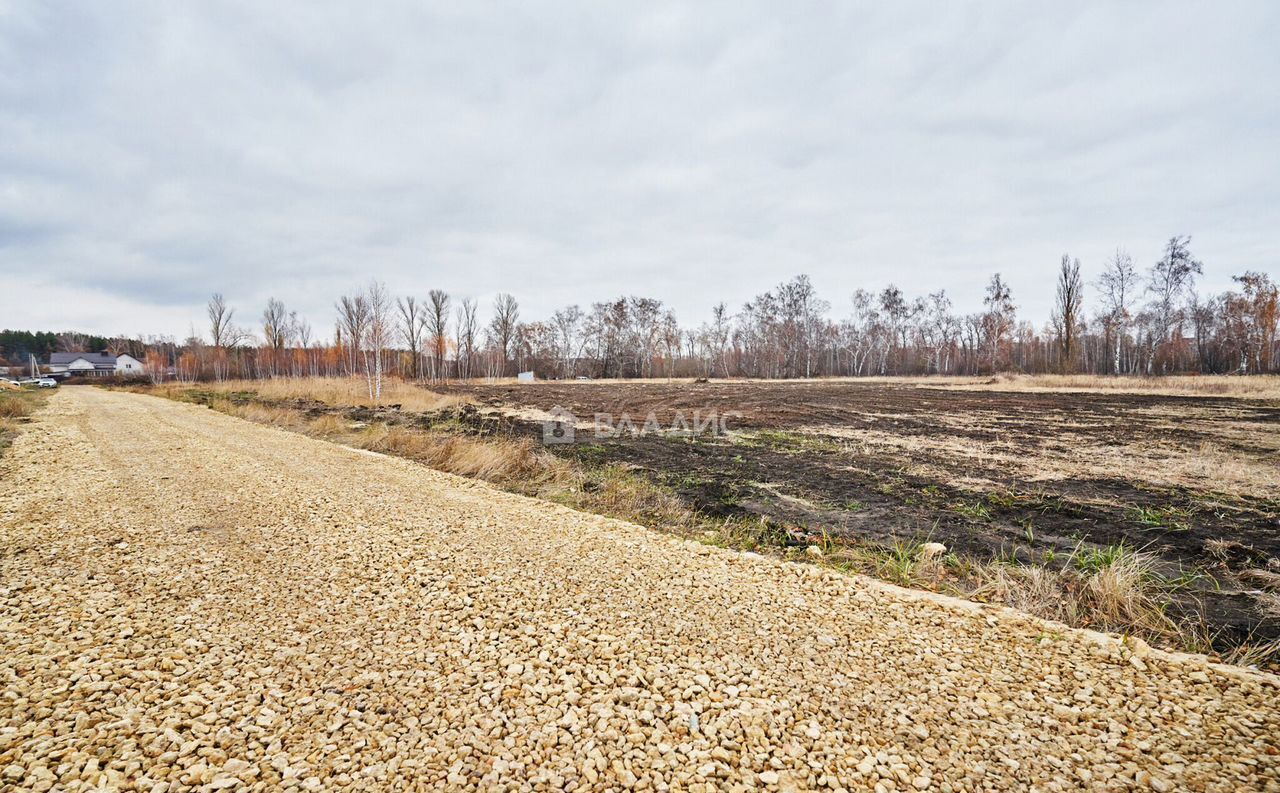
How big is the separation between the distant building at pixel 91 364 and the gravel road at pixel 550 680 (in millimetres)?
102068

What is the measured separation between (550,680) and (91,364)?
117 m

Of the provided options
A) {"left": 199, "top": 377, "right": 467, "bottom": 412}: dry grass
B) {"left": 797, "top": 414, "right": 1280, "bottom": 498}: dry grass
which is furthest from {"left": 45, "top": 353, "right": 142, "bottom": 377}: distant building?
{"left": 797, "top": 414, "right": 1280, "bottom": 498}: dry grass

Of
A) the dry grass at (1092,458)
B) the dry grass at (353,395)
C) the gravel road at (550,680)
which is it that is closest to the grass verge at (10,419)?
the dry grass at (353,395)

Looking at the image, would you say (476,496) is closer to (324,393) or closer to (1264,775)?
(1264,775)

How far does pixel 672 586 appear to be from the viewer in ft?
13.3

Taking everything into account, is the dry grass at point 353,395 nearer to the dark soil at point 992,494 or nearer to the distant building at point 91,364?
the dark soil at point 992,494

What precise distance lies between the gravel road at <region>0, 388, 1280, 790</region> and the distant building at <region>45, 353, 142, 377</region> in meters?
102

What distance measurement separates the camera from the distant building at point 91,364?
75562 mm

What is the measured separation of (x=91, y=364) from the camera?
79.2 m

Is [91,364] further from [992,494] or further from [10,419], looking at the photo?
[992,494]

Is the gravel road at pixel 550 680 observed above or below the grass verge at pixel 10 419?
below

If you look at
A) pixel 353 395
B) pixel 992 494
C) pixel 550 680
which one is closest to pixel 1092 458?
pixel 992 494

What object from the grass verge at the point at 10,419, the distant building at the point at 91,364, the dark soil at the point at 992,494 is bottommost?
the dark soil at the point at 992,494

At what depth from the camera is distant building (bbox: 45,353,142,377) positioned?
7556cm
